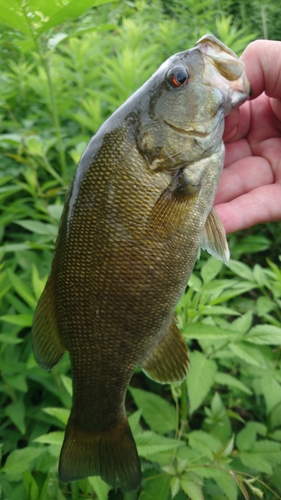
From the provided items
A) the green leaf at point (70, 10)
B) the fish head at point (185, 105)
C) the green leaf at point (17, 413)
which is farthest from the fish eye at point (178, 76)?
the green leaf at point (17, 413)

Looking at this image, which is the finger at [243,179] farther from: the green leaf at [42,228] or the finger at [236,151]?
the green leaf at [42,228]

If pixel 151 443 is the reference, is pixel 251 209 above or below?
above

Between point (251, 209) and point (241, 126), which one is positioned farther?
point (241, 126)

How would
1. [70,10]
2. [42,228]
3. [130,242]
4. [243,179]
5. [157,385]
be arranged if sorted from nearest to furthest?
[130,242] < [70,10] < [243,179] < [42,228] < [157,385]

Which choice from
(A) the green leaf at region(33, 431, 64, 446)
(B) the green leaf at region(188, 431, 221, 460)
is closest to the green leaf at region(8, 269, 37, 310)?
(A) the green leaf at region(33, 431, 64, 446)

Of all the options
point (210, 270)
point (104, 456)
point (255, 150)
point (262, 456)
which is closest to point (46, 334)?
point (104, 456)

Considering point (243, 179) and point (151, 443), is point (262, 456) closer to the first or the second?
point (151, 443)
